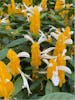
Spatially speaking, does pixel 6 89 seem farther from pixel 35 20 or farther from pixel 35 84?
pixel 35 20

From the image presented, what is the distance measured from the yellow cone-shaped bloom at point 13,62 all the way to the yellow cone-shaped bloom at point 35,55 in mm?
91

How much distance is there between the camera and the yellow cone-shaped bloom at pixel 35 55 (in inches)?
47.1

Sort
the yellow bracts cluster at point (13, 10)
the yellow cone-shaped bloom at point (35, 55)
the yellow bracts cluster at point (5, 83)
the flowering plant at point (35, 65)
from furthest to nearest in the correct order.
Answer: the yellow bracts cluster at point (13, 10), the yellow cone-shaped bloom at point (35, 55), the flowering plant at point (35, 65), the yellow bracts cluster at point (5, 83)

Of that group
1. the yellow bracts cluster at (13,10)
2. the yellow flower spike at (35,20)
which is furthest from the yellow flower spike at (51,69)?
the yellow bracts cluster at (13,10)

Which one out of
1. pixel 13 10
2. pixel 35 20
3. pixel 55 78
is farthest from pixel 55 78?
pixel 13 10

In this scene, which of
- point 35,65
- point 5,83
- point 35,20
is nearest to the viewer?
point 5,83

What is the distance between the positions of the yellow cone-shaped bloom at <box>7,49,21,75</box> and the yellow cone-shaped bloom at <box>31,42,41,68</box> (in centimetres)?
9

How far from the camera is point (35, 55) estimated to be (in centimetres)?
121

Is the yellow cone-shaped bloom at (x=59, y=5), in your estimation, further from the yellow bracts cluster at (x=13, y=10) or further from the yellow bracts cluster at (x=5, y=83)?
the yellow bracts cluster at (x=5, y=83)

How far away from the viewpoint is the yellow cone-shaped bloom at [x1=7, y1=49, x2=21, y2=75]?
111cm

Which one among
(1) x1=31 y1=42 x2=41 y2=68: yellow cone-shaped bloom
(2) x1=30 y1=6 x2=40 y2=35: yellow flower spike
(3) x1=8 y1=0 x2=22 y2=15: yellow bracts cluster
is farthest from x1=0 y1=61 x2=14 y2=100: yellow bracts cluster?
(3) x1=8 y1=0 x2=22 y2=15: yellow bracts cluster

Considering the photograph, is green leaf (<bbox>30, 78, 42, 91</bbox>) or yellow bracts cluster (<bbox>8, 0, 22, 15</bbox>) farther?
yellow bracts cluster (<bbox>8, 0, 22, 15</bbox>)

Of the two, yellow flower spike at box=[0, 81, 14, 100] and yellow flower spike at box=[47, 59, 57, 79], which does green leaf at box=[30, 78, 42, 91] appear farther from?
yellow flower spike at box=[0, 81, 14, 100]

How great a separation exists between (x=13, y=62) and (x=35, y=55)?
111 mm
